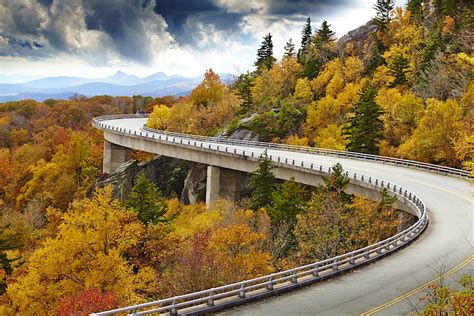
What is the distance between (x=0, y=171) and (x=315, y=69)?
6695 cm

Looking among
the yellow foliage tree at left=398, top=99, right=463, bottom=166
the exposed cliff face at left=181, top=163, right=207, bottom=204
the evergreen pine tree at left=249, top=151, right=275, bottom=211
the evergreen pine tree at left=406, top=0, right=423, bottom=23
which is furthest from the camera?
the evergreen pine tree at left=406, top=0, right=423, bottom=23

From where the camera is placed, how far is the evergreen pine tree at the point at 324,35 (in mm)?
99562

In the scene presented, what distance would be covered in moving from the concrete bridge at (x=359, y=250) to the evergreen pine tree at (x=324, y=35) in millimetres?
41181

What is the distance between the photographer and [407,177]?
4509cm

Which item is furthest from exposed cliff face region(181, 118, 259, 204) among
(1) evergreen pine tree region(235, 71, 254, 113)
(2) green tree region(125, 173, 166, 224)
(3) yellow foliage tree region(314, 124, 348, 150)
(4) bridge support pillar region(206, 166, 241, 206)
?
(2) green tree region(125, 173, 166, 224)

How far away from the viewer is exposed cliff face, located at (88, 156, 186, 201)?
246ft

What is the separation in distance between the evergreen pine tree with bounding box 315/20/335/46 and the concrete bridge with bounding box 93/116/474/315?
41.2 meters

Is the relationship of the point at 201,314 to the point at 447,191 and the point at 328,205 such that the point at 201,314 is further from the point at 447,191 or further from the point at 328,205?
the point at 447,191

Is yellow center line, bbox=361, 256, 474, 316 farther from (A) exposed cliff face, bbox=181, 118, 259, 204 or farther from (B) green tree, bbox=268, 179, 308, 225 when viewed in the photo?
(A) exposed cliff face, bbox=181, 118, 259, 204

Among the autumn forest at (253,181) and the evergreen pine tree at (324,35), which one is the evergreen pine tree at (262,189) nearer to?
the autumn forest at (253,181)

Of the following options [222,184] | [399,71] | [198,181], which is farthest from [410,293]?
[399,71]

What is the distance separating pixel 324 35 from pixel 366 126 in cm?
4663

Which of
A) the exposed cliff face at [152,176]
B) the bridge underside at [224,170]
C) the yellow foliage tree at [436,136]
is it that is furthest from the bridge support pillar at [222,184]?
the yellow foliage tree at [436,136]

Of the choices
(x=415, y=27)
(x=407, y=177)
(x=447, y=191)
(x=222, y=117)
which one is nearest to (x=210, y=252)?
(x=447, y=191)
